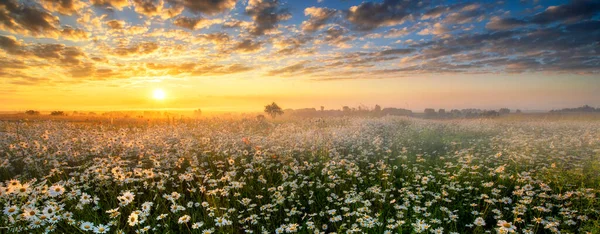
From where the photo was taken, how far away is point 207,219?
19.4 feet

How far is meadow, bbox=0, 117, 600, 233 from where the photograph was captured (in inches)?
203

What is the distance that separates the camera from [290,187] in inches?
302

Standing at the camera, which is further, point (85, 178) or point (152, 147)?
point (152, 147)

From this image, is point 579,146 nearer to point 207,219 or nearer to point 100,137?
point 207,219

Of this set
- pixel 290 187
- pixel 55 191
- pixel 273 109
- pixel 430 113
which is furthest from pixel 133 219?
pixel 430 113

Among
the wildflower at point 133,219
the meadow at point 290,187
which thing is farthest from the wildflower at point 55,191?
the wildflower at point 133,219

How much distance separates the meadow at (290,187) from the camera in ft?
16.9

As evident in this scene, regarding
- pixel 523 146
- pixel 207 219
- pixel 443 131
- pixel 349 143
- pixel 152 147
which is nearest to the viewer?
pixel 207 219

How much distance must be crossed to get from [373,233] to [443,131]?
15842 millimetres

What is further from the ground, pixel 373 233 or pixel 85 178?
pixel 85 178

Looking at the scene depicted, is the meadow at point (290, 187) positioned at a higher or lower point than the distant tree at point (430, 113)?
lower

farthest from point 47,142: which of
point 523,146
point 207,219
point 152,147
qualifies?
point 523,146

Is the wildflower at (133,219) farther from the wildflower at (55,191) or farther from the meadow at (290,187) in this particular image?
the wildflower at (55,191)

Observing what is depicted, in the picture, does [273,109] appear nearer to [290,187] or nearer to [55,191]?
[290,187]
